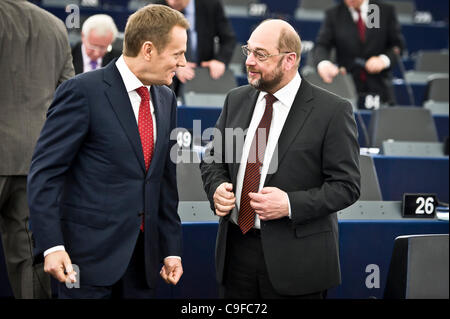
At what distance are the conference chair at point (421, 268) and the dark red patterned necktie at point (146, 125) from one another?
0.92m

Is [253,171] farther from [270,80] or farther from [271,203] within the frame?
[270,80]

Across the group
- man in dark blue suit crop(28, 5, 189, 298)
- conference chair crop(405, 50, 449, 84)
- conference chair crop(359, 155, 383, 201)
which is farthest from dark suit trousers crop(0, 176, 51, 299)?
conference chair crop(405, 50, 449, 84)

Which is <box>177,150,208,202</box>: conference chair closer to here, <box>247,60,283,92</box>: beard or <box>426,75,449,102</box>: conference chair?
<box>247,60,283,92</box>: beard

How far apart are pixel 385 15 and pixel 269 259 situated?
13.2 ft

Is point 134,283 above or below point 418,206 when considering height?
above

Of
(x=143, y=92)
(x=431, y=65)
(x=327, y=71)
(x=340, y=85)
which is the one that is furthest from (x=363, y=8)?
(x=143, y=92)

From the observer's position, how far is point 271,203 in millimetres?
2268

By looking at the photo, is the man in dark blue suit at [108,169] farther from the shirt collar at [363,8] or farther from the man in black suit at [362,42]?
the shirt collar at [363,8]

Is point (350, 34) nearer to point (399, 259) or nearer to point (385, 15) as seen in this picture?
point (385, 15)

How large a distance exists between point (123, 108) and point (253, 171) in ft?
1.80

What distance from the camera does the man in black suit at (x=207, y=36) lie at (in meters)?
5.07

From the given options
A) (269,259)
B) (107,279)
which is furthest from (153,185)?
(269,259)

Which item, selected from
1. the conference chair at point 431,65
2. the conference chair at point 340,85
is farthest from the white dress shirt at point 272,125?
the conference chair at point 431,65

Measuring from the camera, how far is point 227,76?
17.8 feet
